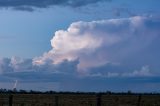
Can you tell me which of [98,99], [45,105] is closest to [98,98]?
[98,99]

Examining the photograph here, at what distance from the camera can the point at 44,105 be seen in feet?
185

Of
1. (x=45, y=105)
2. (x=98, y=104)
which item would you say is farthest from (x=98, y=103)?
(x=45, y=105)

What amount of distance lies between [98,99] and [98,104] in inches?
14.1

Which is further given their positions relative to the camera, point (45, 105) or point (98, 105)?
point (45, 105)

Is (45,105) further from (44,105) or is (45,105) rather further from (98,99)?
(98,99)

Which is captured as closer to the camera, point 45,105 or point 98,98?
point 98,98

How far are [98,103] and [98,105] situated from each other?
6.1 inches

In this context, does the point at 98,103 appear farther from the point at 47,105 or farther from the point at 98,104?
the point at 47,105

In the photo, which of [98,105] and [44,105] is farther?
[44,105]

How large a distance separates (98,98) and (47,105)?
23.9 m

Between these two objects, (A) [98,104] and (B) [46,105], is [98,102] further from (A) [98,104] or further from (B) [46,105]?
(B) [46,105]

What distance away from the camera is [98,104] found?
1308 inches

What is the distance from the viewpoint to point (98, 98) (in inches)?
1315

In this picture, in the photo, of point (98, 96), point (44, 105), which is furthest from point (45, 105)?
point (98, 96)
